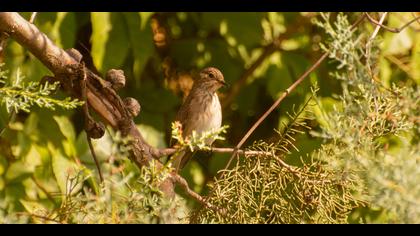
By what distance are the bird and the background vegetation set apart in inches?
6.5

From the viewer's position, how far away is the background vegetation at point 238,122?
214 cm

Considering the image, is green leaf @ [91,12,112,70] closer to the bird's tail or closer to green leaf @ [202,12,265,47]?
the bird's tail

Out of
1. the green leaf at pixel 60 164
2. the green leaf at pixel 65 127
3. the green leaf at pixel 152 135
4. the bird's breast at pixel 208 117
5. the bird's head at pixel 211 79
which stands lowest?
the green leaf at pixel 60 164

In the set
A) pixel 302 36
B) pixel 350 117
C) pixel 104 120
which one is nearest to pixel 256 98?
pixel 302 36

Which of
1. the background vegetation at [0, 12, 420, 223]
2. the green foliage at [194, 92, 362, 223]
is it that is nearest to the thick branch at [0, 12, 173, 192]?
the background vegetation at [0, 12, 420, 223]

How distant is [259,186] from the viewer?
2.77 metres

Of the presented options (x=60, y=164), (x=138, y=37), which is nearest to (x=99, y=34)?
(x=138, y=37)

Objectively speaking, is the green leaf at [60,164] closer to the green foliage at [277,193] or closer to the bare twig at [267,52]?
the bare twig at [267,52]

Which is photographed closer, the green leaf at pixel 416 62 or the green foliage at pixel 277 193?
the green foliage at pixel 277 193

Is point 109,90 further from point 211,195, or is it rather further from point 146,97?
point 146,97

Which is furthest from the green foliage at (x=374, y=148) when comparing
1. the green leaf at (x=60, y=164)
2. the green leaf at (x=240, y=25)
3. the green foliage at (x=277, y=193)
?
the green leaf at (x=240, y=25)

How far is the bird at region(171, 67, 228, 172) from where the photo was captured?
18.5ft

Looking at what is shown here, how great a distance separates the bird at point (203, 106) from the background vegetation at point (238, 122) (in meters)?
0.16

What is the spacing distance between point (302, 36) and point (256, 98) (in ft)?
1.85
